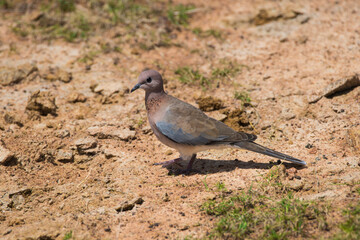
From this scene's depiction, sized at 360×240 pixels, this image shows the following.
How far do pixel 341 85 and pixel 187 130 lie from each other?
103 inches

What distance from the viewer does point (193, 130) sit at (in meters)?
4.99

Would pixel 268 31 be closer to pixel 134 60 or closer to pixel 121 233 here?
pixel 134 60

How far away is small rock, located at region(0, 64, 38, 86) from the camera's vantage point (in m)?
6.83

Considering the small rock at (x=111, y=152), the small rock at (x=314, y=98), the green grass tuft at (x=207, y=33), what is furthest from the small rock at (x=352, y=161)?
the green grass tuft at (x=207, y=33)

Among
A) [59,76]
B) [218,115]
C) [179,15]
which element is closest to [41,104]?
[59,76]

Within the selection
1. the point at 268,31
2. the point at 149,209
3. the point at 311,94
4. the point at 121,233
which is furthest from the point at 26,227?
the point at 268,31

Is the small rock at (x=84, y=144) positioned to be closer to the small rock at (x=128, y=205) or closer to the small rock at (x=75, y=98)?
the small rock at (x=75, y=98)

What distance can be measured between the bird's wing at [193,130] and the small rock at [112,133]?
0.88 metres

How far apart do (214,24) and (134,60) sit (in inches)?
80.8

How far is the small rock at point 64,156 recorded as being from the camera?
17.7ft

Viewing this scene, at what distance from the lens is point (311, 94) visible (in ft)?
20.3

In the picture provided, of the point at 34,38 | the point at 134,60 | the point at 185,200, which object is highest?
the point at 34,38

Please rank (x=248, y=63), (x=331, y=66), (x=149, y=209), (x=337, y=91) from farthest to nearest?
1. (x=248, y=63)
2. (x=331, y=66)
3. (x=337, y=91)
4. (x=149, y=209)

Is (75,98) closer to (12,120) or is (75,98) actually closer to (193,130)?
(12,120)
